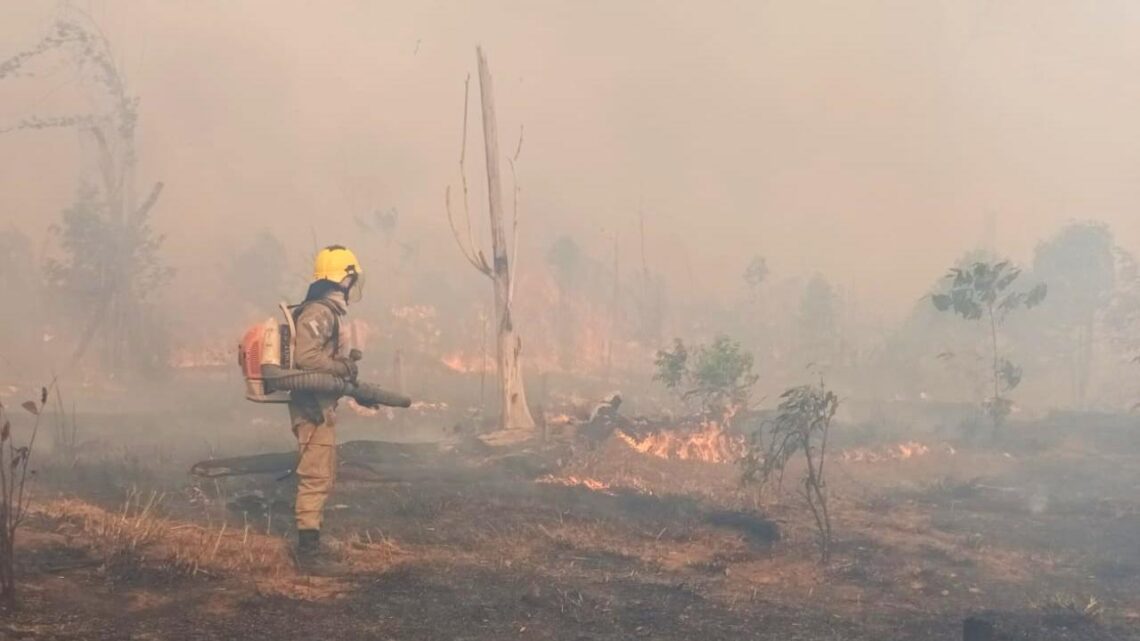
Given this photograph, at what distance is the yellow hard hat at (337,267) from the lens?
7449 mm

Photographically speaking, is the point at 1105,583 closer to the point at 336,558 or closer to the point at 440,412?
the point at 336,558

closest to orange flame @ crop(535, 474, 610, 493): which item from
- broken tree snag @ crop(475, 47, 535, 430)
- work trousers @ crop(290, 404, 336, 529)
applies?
broken tree snag @ crop(475, 47, 535, 430)

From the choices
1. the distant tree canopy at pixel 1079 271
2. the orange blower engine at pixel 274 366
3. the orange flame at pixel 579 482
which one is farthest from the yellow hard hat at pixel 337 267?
the distant tree canopy at pixel 1079 271

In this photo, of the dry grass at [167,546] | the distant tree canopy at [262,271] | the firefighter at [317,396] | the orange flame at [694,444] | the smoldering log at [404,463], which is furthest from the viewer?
the distant tree canopy at [262,271]

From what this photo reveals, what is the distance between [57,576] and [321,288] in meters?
2.90

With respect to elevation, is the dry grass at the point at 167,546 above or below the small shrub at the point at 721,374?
below

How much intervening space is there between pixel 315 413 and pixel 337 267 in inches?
50.4

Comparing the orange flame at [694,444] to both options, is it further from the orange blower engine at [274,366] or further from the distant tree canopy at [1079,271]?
the distant tree canopy at [1079,271]

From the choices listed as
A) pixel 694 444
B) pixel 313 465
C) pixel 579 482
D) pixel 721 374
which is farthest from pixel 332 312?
pixel 721 374

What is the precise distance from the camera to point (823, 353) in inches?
1753

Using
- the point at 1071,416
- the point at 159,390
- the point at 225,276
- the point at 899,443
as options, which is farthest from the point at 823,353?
the point at 225,276

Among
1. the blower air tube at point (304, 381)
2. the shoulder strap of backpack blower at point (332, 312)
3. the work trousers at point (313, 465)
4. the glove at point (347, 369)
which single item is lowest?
the work trousers at point (313, 465)

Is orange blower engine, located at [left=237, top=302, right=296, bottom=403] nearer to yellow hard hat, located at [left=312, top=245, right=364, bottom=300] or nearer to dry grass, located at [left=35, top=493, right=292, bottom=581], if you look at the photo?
yellow hard hat, located at [left=312, top=245, right=364, bottom=300]

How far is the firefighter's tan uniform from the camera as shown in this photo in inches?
279
